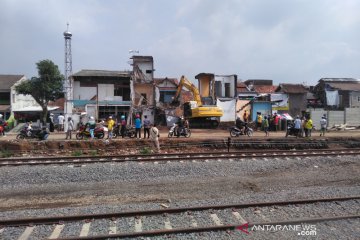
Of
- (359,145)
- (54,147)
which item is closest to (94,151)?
(54,147)

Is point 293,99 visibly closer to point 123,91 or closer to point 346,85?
point 346,85

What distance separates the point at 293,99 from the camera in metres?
40.0

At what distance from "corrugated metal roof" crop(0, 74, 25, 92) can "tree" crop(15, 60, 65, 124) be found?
480 centimetres

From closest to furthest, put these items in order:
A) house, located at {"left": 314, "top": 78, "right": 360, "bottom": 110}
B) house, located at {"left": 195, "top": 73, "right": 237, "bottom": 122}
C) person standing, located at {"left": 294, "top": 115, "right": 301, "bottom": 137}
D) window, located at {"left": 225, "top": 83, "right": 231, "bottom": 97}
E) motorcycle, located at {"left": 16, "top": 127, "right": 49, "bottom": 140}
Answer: motorcycle, located at {"left": 16, "top": 127, "right": 49, "bottom": 140} < person standing, located at {"left": 294, "top": 115, "right": 301, "bottom": 137} < house, located at {"left": 195, "top": 73, "right": 237, "bottom": 122} < window, located at {"left": 225, "top": 83, "right": 231, "bottom": 97} < house, located at {"left": 314, "top": 78, "right": 360, "bottom": 110}

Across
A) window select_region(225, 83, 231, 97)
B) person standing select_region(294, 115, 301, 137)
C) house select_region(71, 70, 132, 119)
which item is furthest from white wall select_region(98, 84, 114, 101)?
person standing select_region(294, 115, 301, 137)

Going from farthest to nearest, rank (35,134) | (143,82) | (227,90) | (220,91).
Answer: (227,90) < (220,91) < (143,82) < (35,134)

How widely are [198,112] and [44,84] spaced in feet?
65.0

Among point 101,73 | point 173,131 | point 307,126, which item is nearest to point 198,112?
point 173,131

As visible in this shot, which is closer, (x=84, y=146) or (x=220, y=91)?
(x=84, y=146)

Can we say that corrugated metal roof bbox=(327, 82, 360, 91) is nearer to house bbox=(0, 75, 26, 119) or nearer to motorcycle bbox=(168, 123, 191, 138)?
motorcycle bbox=(168, 123, 191, 138)

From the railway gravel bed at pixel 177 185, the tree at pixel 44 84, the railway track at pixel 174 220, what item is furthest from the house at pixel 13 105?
the railway track at pixel 174 220

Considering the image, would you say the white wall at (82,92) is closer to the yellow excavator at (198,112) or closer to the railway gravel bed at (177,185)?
the yellow excavator at (198,112)

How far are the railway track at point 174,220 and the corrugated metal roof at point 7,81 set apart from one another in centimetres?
3955

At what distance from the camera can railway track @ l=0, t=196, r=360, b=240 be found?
240 inches
